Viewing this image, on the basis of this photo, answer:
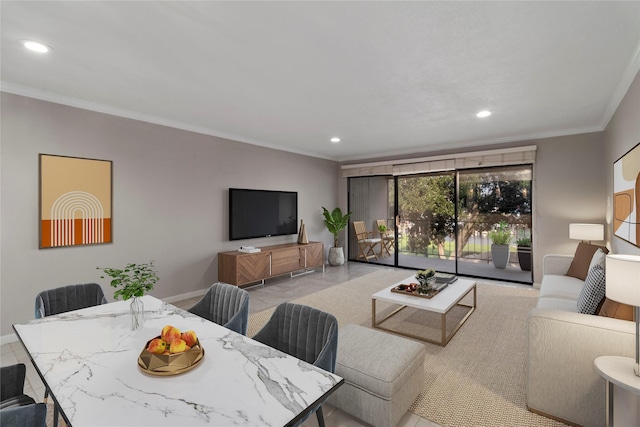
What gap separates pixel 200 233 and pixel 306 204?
2486 mm

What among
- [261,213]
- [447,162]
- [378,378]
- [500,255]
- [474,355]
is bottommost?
[474,355]

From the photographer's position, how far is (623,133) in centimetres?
310

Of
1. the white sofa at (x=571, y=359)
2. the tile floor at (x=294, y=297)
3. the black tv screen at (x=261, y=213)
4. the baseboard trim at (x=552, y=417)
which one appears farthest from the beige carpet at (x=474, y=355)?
the black tv screen at (x=261, y=213)

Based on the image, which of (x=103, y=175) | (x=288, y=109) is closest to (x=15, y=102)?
(x=103, y=175)

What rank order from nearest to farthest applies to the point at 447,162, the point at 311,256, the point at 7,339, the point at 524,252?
the point at 7,339 → the point at 524,252 → the point at 447,162 → the point at 311,256

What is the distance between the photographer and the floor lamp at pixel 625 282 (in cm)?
145

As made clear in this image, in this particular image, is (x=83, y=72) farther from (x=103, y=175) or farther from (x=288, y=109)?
(x=288, y=109)

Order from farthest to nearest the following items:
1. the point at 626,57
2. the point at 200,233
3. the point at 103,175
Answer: the point at 200,233 < the point at 103,175 < the point at 626,57

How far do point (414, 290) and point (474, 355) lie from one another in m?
0.84

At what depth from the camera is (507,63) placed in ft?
8.19

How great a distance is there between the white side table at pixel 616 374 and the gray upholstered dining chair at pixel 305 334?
1377mm

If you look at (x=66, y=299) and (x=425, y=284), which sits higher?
(x=66, y=299)

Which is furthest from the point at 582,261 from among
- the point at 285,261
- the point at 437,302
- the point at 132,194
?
the point at 132,194

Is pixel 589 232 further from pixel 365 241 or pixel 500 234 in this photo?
pixel 365 241
